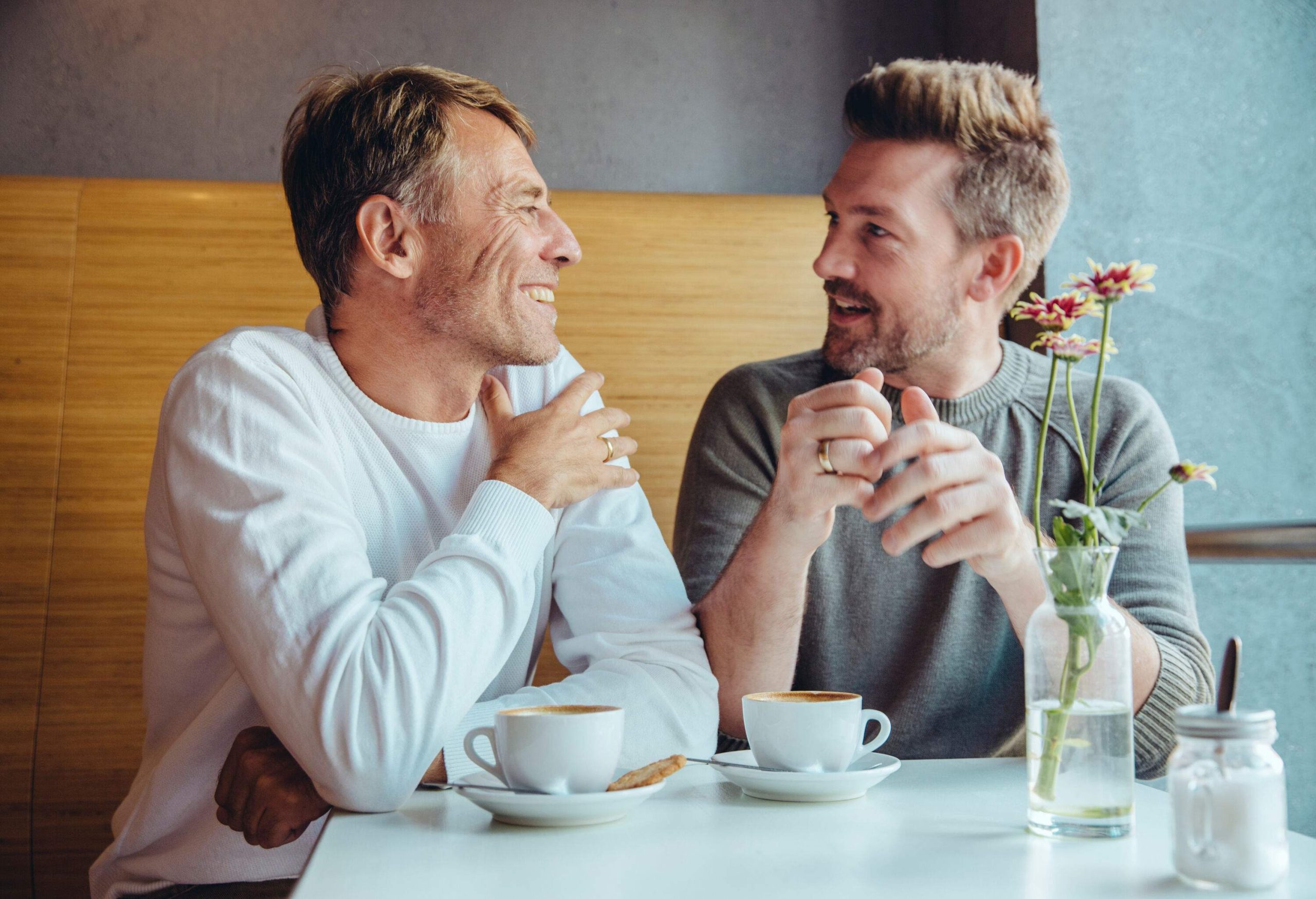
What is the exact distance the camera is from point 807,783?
29.6 inches

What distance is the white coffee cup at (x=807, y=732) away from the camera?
0.77 metres

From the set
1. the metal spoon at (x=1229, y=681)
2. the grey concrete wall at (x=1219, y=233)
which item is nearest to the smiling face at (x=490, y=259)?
the metal spoon at (x=1229, y=681)

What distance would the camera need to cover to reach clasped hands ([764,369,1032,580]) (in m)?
0.85

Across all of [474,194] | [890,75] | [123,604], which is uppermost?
[890,75]

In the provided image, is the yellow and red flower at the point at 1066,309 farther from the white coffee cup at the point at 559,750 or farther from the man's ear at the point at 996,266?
the man's ear at the point at 996,266

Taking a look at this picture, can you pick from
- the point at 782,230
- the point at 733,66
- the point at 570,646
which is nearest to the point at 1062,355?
the point at 570,646

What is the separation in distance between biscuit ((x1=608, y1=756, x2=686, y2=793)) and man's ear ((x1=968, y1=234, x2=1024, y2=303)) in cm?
94

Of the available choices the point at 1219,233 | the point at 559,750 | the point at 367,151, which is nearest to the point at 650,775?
the point at 559,750

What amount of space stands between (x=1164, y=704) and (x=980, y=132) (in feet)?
2.56

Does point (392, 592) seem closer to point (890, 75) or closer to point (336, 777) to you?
point (336, 777)

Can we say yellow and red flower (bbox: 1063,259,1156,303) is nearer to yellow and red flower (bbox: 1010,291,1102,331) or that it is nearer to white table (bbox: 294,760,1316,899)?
yellow and red flower (bbox: 1010,291,1102,331)

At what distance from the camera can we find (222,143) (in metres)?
2.06

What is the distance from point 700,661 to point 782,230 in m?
1.03

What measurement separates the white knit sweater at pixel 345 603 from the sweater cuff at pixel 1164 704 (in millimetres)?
430
